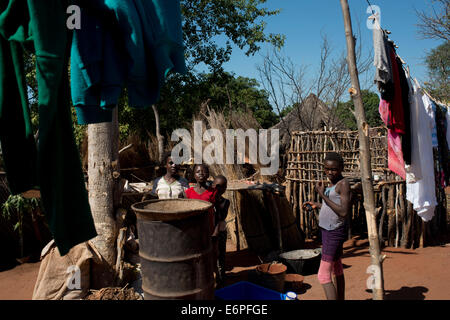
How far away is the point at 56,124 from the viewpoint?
1.58m

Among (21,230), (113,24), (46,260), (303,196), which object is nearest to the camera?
(113,24)

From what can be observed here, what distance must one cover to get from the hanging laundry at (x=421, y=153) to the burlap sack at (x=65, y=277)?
12.1ft

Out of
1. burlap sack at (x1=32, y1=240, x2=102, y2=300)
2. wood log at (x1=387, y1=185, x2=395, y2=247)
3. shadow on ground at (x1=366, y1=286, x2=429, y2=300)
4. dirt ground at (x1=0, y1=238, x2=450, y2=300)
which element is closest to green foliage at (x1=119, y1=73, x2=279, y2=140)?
dirt ground at (x1=0, y1=238, x2=450, y2=300)

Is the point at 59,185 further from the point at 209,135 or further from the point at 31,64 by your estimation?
the point at 31,64

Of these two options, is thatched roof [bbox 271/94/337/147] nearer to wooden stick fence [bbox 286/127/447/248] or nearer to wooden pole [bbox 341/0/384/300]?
wooden stick fence [bbox 286/127/447/248]

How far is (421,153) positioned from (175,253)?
108 inches

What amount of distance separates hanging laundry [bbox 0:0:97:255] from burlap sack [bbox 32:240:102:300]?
2.47m

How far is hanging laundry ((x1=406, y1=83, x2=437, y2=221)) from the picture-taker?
12.1 ft

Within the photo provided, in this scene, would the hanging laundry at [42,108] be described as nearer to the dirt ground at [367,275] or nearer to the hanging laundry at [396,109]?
the hanging laundry at [396,109]

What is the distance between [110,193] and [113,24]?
3.05 meters

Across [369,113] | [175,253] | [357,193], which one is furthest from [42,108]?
[369,113]

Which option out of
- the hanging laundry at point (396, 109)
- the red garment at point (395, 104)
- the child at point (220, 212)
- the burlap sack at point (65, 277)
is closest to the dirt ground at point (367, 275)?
the child at point (220, 212)

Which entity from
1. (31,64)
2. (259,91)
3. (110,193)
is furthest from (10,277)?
(259,91)

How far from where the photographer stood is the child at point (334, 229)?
3.33m
